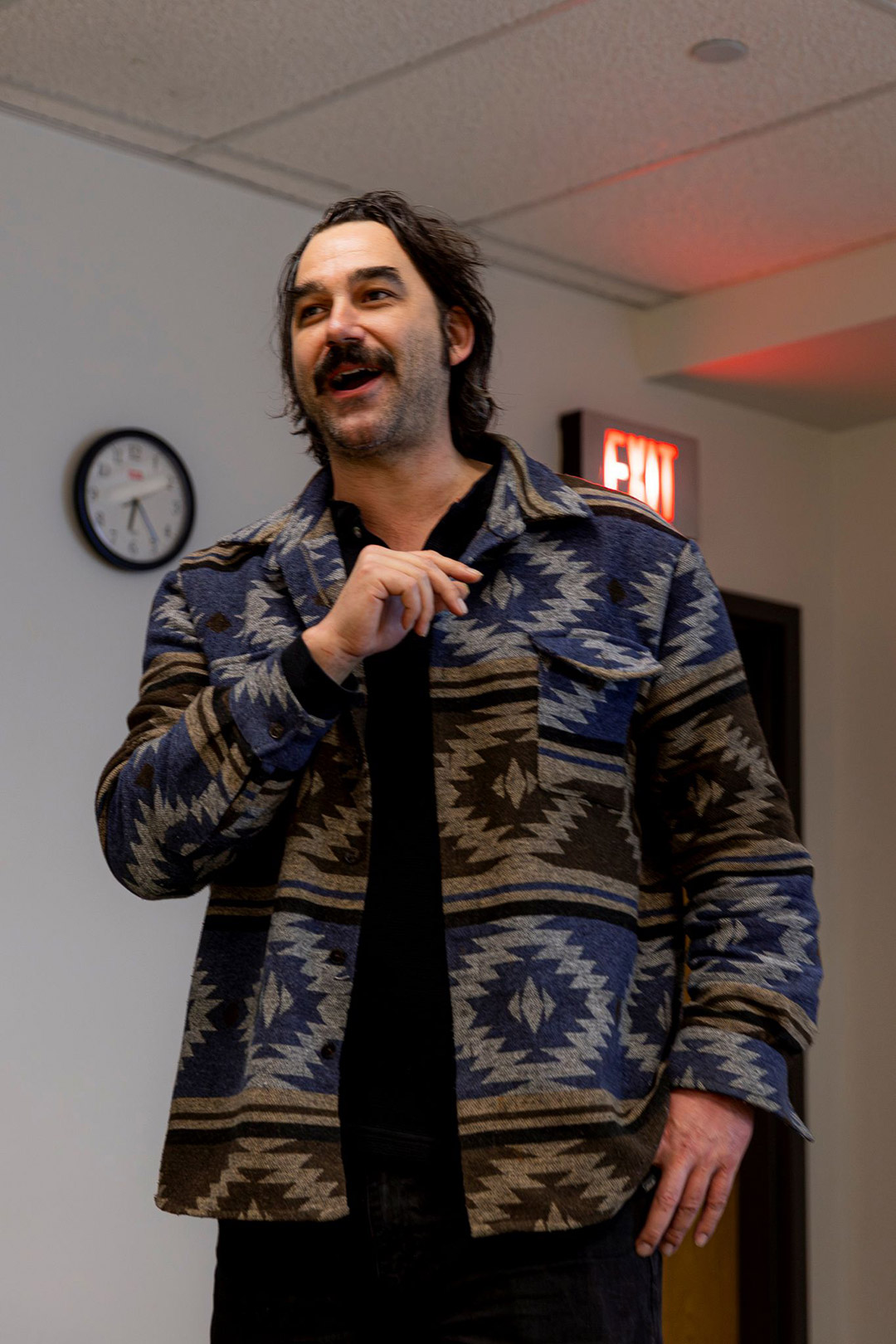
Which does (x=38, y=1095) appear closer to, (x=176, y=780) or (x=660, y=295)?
(x=176, y=780)

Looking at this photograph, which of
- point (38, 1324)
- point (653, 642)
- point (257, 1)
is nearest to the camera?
point (653, 642)

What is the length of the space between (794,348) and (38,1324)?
2.55 metres

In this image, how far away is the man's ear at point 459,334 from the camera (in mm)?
1538

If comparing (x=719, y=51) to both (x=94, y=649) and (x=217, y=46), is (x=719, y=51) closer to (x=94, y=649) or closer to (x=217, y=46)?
(x=217, y=46)

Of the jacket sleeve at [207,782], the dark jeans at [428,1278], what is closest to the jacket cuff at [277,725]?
the jacket sleeve at [207,782]

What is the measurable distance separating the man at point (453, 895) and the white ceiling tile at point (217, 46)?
1.29m

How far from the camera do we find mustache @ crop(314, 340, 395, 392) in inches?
55.1

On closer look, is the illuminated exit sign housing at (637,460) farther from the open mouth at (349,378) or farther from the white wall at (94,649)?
the open mouth at (349,378)

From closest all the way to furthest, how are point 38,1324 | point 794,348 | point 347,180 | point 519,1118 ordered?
point 519,1118, point 38,1324, point 347,180, point 794,348

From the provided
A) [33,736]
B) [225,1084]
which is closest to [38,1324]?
[33,736]

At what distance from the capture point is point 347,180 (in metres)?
3.26

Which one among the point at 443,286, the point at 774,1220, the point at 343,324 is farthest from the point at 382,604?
the point at 774,1220

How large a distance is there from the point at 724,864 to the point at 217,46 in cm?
188

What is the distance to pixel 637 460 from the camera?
384 cm
